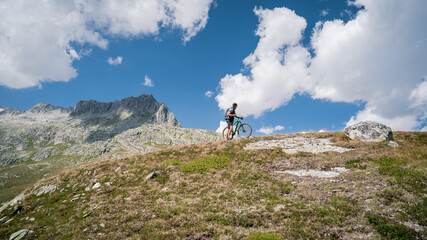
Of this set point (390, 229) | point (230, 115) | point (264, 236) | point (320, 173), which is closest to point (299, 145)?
point (320, 173)

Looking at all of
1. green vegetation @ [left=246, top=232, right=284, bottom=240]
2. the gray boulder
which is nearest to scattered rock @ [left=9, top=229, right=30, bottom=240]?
green vegetation @ [left=246, top=232, right=284, bottom=240]

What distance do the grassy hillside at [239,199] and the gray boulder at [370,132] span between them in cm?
173

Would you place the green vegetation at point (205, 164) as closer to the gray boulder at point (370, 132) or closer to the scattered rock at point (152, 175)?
the scattered rock at point (152, 175)

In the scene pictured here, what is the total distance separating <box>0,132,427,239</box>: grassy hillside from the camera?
8.75 m

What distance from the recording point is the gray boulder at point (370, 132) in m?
20.0

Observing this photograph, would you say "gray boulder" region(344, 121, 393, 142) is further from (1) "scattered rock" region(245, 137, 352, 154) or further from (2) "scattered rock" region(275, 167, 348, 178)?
(2) "scattered rock" region(275, 167, 348, 178)

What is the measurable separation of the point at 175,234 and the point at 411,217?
435 inches

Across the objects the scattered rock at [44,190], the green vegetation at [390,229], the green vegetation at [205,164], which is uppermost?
the green vegetation at [205,164]

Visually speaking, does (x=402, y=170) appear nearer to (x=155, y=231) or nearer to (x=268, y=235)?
(x=268, y=235)

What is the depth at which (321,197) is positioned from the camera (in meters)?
11.2

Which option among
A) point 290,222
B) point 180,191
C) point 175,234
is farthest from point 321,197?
point 180,191

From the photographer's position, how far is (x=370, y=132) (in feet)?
67.7

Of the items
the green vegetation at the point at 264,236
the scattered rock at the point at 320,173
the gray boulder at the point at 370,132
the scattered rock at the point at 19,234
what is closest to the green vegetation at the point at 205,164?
the scattered rock at the point at 320,173

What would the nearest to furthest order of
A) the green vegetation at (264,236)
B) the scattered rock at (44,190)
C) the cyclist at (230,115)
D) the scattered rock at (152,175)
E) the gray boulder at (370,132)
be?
1. the green vegetation at (264,236)
2. the scattered rock at (152,175)
3. the scattered rock at (44,190)
4. the gray boulder at (370,132)
5. the cyclist at (230,115)
